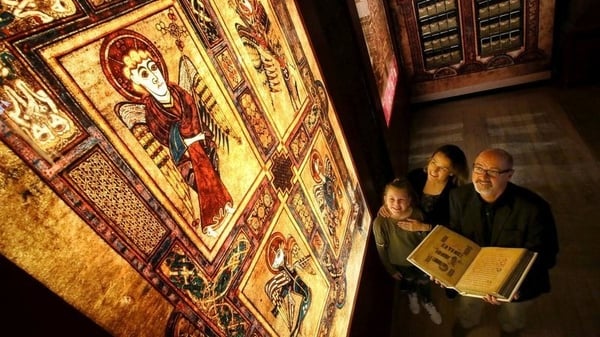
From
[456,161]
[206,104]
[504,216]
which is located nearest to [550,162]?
[456,161]

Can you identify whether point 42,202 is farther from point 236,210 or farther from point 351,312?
point 351,312

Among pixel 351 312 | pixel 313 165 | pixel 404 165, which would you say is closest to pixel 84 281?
pixel 313 165

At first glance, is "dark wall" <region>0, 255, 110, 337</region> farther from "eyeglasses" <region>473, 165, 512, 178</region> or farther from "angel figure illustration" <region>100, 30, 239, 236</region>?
"eyeglasses" <region>473, 165, 512, 178</region>

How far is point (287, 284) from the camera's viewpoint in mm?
1700

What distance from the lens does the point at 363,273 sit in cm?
271

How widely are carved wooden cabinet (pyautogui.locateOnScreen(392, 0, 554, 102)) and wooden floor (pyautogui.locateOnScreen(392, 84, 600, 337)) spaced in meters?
0.36

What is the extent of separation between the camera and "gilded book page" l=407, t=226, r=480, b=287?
198cm

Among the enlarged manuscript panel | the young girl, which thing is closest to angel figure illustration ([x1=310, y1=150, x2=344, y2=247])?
the enlarged manuscript panel

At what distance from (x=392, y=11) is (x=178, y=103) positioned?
19.1ft

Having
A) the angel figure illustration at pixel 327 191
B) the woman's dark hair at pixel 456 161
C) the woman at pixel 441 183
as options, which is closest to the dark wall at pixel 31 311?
the angel figure illustration at pixel 327 191

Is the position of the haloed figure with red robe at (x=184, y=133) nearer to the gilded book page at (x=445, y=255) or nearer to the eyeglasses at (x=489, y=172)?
the gilded book page at (x=445, y=255)

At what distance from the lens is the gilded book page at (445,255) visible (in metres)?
1.98

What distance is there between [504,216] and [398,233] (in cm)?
71

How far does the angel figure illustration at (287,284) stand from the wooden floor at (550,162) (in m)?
1.85
